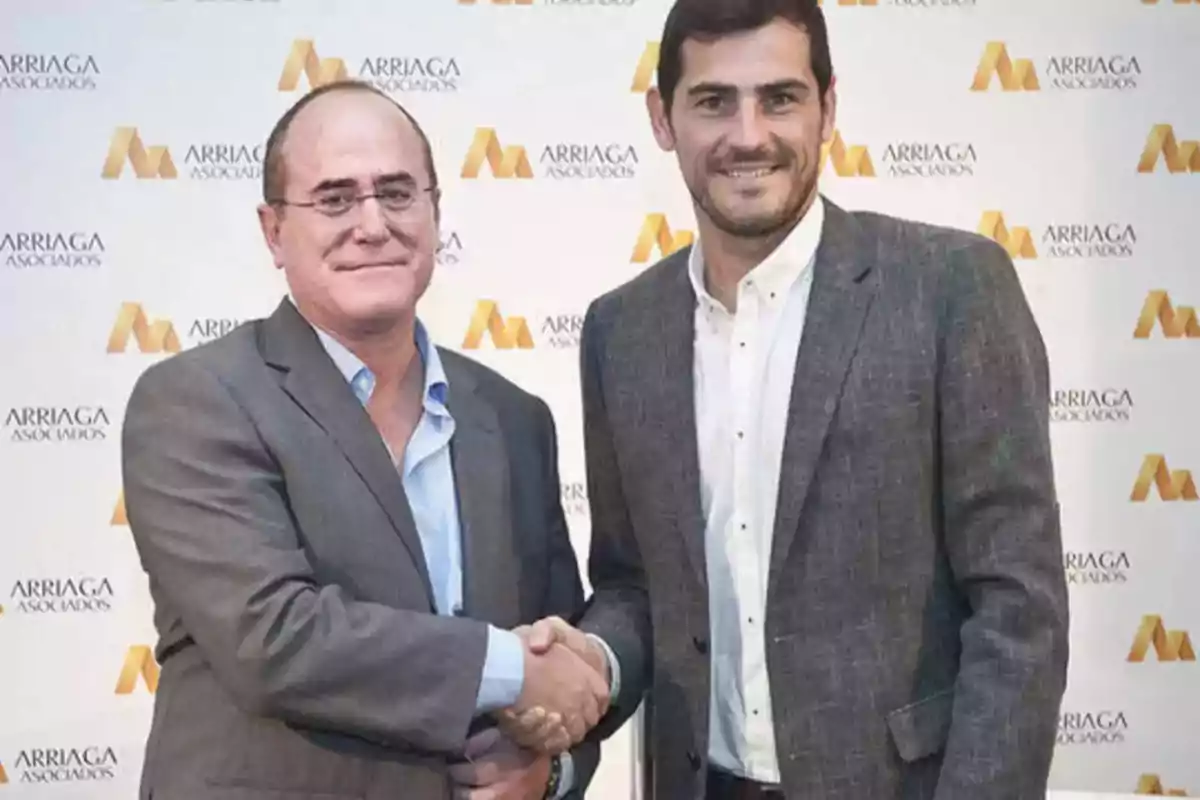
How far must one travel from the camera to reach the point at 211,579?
145cm

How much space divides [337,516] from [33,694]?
1854 mm

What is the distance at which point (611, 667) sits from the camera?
5.69 feet

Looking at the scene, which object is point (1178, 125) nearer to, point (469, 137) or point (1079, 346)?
point (1079, 346)

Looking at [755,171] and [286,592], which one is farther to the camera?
[755,171]

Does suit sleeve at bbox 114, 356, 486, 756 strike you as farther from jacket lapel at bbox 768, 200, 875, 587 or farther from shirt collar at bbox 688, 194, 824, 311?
shirt collar at bbox 688, 194, 824, 311

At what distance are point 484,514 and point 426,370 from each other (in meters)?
0.25

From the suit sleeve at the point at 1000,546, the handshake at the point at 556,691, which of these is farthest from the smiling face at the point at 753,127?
the handshake at the point at 556,691

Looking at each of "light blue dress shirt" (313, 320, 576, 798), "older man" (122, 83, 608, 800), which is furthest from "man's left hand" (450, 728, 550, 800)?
"light blue dress shirt" (313, 320, 576, 798)

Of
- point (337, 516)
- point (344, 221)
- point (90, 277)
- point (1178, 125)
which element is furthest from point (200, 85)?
point (1178, 125)

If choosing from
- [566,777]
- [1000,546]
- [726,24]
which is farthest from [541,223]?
[1000,546]

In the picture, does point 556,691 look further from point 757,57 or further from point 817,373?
point 757,57

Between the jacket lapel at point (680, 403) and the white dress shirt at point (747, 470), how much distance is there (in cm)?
2

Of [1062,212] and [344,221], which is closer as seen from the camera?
[344,221]

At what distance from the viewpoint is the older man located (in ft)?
4.70
